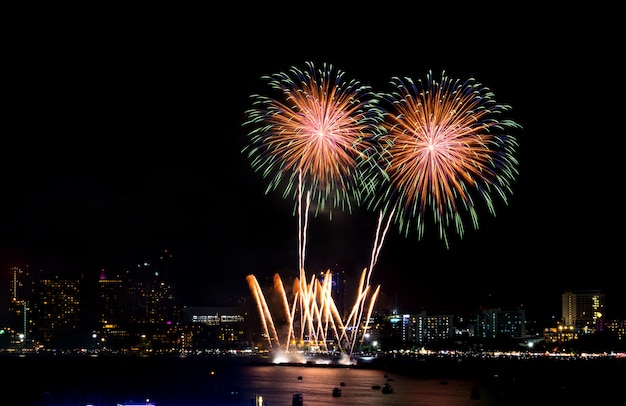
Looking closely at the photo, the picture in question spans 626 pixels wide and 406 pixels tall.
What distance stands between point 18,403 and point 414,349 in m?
139

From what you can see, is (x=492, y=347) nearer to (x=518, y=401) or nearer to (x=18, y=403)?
(x=518, y=401)

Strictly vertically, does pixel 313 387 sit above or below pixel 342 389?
below

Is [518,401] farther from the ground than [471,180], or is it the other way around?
[471,180]

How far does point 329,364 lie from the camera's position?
11219 cm

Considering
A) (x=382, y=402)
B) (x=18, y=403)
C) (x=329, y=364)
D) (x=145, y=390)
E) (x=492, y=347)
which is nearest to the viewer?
(x=18, y=403)

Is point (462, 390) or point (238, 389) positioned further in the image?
point (462, 390)

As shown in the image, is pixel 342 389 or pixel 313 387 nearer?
pixel 342 389

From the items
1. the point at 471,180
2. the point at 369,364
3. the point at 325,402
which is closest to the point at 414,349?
the point at 369,364

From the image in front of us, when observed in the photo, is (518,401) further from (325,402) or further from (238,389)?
(238,389)

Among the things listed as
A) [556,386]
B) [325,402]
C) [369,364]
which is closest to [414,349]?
[369,364]

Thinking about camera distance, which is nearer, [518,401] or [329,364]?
[518,401]

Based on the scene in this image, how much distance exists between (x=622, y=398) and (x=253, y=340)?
125811 mm

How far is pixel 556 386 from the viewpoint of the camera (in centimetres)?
8762

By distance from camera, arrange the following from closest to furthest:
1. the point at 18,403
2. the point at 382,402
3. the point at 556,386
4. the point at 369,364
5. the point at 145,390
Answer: the point at 18,403 < the point at 382,402 < the point at 145,390 < the point at 556,386 < the point at 369,364
